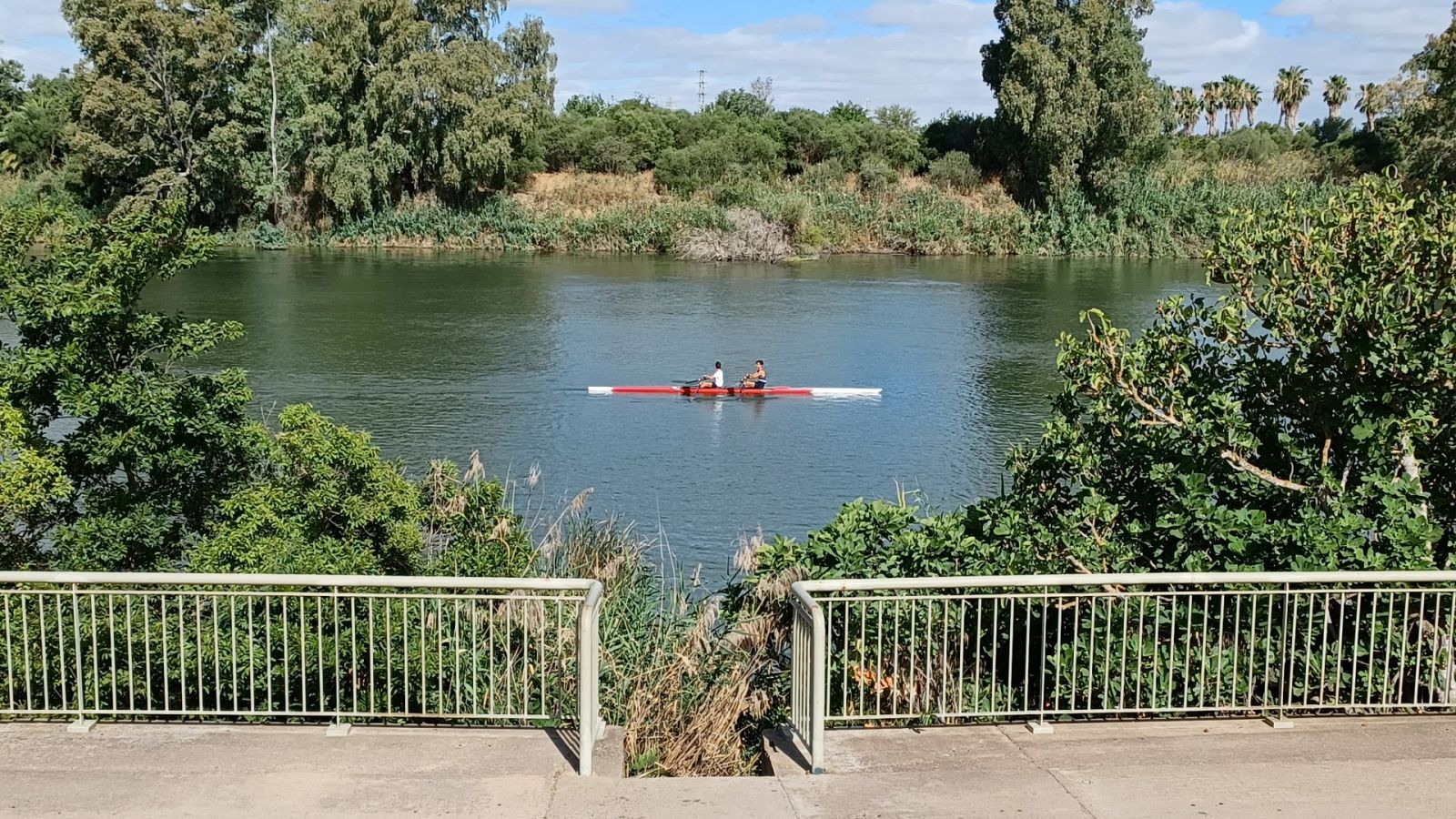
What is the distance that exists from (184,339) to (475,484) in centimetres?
327

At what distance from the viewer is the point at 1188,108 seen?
93.5 meters

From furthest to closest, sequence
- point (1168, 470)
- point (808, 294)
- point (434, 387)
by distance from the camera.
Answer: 1. point (808, 294)
2. point (434, 387)
3. point (1168, 470)

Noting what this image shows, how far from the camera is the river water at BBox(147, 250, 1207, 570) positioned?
2155 cm

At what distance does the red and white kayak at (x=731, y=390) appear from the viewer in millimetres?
28984

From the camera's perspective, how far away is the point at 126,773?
6.01 meters

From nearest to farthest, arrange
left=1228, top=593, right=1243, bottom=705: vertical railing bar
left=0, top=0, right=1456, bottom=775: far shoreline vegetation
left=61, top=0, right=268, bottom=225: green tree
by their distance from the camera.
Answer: left=1228, top=593, right=1243, bottom=705: vertical railing bar
left=0, top=0, right=1456, bottom=775: far shoreline vegetation
left=61, top=0, right=268, bottom=225: green tree

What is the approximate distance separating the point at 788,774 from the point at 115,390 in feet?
23.1

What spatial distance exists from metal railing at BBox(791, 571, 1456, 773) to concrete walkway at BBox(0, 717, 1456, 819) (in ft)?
0.83

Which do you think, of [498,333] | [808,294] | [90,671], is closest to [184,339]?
[90,671]

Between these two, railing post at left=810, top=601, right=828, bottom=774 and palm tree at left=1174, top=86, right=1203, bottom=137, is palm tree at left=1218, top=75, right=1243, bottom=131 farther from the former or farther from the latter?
railing post at left=810, top=601, right=828, bottom=774

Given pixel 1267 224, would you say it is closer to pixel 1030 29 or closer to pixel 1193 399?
pixel 1193 399

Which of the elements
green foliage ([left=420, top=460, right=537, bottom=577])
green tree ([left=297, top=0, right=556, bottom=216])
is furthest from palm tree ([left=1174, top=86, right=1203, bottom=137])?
green foliage ([left=420, top=460, right=537, bottom=577])

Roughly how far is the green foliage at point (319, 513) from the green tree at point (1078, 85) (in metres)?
55.6

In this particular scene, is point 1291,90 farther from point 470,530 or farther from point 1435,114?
point 470,530
